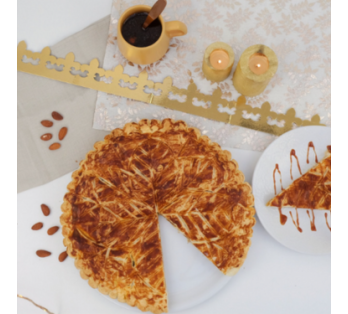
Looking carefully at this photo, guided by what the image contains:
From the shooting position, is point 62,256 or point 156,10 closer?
point 156,10

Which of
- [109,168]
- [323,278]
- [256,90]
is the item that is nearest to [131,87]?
[109,168]

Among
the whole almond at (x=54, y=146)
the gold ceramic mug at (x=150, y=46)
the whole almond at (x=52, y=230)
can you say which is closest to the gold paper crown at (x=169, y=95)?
the gold ceramic mug at (x=150, y=46)

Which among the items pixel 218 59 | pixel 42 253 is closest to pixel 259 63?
pixel 218 59

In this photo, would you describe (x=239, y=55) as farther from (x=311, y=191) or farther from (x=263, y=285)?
(x=263, y=285)

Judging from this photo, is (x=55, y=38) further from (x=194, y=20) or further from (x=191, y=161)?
(x=191, y=161)

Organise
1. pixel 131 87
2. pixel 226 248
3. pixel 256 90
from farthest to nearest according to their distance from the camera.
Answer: pixel 131 87, pixel 256 90, pixel 226 248

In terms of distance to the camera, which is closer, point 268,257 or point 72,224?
point 72,224
